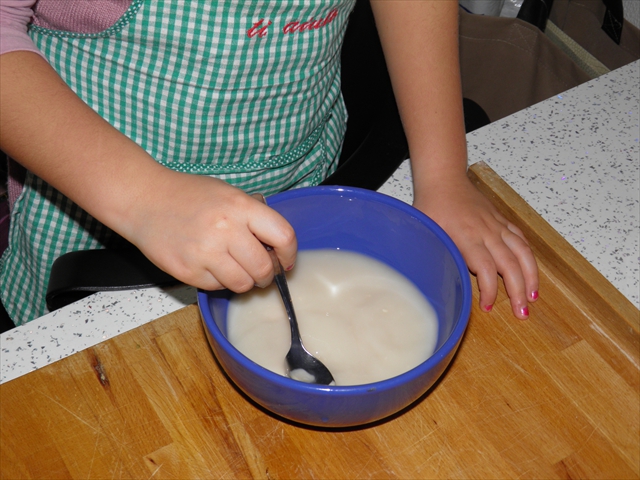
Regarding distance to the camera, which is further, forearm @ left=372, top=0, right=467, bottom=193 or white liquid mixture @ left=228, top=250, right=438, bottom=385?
forearm @ left=372, top=0, right=467, bottom=193

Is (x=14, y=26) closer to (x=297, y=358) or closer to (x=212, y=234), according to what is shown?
(x=212, y=234)

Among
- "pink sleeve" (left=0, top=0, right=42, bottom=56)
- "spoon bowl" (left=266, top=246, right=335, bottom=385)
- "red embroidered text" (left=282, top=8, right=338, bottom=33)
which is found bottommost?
"spoon bowl" (left=266, top=246, right=335, bottom=385)

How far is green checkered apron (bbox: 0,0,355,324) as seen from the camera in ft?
2.25

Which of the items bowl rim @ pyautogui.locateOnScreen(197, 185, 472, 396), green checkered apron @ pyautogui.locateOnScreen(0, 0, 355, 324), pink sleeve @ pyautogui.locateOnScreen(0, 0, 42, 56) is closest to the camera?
bowl rim @ pyautogui.locateOnScreen(197, 185, 472, 396)

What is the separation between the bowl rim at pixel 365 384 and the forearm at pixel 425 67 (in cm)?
18

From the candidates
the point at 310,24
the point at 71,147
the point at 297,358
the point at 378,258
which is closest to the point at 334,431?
the point at 297,358

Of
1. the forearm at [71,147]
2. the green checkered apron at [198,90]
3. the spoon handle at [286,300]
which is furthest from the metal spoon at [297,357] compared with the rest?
the green checkered apron at [198,90]

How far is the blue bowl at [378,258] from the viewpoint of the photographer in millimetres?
470

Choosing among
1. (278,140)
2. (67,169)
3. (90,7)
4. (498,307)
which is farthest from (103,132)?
(498,307)

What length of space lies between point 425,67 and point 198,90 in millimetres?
276

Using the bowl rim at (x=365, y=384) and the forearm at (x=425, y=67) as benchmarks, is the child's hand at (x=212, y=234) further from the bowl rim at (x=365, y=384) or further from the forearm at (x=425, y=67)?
the forearm at (x=425, y=67)

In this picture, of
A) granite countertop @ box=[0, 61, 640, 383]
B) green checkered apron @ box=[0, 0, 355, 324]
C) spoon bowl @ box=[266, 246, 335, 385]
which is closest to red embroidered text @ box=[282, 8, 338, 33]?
green checkered apron @ box=[0, 0, 355, 324]

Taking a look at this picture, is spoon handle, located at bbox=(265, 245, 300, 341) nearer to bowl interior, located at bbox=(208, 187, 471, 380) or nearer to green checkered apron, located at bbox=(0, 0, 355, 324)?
bowl interior, located at bbox=(208, 187, 471, 380)

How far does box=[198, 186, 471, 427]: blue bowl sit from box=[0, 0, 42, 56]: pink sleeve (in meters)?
0.26
